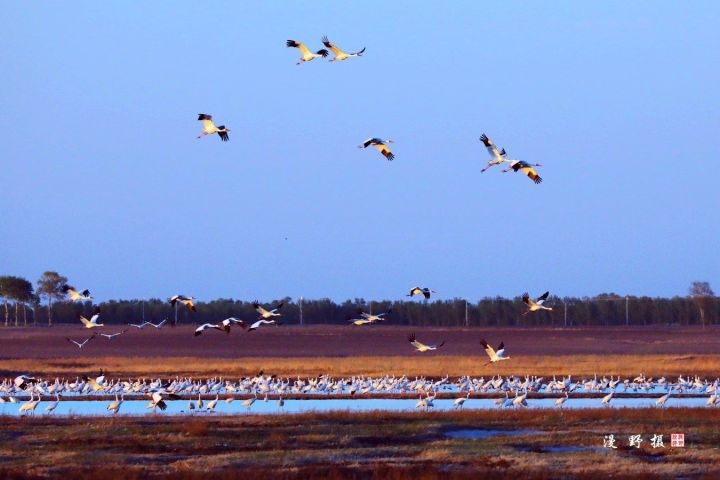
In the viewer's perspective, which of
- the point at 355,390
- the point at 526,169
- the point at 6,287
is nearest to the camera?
the point at 526,169

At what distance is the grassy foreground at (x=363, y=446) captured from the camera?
73.3 ft

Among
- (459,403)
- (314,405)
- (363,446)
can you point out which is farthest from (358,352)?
(363,446)

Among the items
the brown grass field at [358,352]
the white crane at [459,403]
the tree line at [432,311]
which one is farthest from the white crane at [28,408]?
the tree line at [432,311]

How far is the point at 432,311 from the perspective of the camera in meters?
96.9

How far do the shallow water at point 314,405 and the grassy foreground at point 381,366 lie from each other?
358 inches

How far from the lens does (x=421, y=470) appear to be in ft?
73.3

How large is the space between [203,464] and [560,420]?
9294mm

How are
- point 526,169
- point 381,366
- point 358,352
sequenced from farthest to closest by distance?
point 358,352
point 381,366
point 526,169

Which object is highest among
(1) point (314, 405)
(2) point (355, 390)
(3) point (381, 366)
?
(3) point (381, 366)

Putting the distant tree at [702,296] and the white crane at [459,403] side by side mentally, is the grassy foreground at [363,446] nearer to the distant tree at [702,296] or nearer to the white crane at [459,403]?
the white crane at [459,403]

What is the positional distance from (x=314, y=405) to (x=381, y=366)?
55.1 ft

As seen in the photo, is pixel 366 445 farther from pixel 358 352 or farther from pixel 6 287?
pixel 6 287

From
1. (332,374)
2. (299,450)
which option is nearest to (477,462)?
(299,450)

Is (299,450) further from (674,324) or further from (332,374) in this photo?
(674,324)
